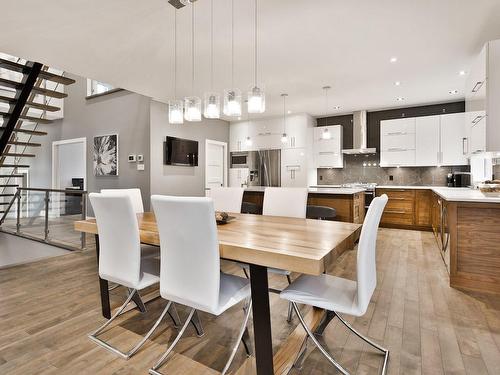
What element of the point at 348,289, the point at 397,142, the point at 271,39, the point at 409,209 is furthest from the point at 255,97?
the point at 397,142

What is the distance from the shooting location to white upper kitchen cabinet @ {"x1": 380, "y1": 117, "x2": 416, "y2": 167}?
5.79 metres

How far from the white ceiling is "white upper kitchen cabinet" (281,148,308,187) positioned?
2.16 m

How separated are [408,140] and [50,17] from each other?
6.06 meters

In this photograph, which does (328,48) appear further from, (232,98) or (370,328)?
(370,328)

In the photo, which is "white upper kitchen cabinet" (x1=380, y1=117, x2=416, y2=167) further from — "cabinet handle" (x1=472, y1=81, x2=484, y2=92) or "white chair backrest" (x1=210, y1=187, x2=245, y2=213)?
"white chair backrest" (x1=210, y1=187, x2=245, y2=213)

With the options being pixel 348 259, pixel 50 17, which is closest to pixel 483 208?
pixel 348 259

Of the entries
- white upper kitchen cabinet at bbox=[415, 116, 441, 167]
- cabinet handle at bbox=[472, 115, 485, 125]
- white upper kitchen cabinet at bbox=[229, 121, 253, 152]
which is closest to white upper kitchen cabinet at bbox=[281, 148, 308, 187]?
white upper kitchen cabinet at bbox=[229, 121, 253, 152]

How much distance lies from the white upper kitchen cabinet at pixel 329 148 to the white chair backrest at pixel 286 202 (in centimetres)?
398

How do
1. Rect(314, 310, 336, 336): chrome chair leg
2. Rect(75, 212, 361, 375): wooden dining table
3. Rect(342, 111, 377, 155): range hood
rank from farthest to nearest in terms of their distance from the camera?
1. Rect(342, 111, 377, 155): range hood
2. Rect(314, 310, 336, 336): chrome chair leg
3. Rect(75, 212, 361, 375): wooden dining table

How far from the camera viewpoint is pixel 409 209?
5.58m

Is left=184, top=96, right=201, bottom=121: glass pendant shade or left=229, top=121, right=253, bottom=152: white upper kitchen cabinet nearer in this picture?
left=184, top=96, right=201, bottom=121: glass pendant shade

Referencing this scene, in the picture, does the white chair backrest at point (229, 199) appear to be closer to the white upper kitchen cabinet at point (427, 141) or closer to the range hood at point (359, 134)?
the range hood at point (359, 134)

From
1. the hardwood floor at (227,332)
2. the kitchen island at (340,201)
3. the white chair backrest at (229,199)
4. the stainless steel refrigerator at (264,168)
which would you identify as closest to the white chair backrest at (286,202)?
the white chair backrest at (229,199)

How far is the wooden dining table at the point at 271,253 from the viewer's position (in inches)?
50.8
